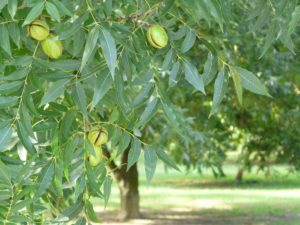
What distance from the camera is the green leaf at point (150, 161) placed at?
72.8 inches

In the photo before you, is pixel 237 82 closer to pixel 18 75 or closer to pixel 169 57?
pixel 169 57

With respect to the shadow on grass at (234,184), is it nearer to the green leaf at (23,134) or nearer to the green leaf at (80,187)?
the green leaf at (80,187)

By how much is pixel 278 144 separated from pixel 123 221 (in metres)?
3.80

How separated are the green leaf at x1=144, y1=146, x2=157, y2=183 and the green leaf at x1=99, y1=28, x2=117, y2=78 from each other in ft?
1.45

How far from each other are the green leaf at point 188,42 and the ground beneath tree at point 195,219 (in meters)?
9.63

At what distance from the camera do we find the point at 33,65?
5.76ft


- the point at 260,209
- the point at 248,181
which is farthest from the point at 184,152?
the point at 248,181

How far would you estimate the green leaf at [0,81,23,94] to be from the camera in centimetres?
173

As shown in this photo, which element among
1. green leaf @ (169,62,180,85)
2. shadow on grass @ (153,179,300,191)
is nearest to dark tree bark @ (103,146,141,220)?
shadow on grass @ (153,179,300,191)

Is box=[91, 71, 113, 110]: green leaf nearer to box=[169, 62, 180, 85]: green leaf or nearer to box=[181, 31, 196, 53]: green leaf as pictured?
box=[169, 62, 180, 85]: green leaf

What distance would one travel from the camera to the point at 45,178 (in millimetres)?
1844

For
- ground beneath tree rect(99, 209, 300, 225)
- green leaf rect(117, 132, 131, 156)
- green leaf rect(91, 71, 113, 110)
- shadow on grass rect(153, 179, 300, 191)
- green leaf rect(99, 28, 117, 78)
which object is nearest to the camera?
green leaf rect(99, 28, 117, 78)

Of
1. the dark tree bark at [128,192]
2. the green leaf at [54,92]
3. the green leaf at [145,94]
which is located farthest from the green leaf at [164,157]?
the dark tree bark at [128,192]

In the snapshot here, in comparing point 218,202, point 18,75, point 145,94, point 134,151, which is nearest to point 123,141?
point 134,151
